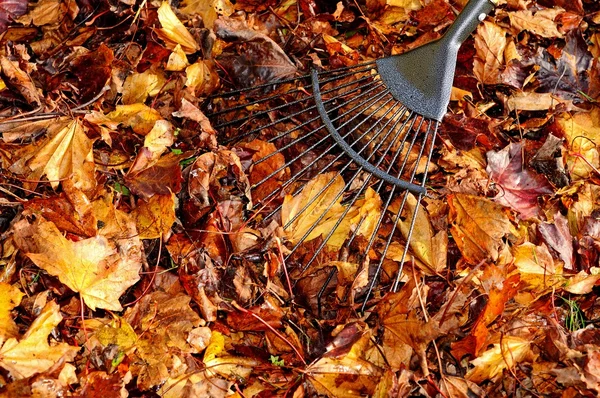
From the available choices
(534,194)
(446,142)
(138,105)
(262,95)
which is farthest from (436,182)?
(138,105)

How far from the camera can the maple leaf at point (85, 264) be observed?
5.19 feet

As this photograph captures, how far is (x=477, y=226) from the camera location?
1850mm

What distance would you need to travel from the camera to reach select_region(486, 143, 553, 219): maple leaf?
6.38ft

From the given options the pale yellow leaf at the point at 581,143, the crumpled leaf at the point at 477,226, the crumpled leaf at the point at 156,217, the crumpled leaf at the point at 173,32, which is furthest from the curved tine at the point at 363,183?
the crumpled leaf at the point at 173,32

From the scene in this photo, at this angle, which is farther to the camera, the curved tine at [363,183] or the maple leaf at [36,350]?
the curved tine at [363,183]

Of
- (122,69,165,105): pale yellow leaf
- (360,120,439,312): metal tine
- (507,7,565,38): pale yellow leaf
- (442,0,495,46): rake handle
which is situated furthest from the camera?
(507,7,565,38): pale yellow leaf

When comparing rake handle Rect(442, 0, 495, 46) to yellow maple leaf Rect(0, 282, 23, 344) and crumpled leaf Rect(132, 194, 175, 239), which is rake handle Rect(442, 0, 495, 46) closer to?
crumpled leaf Rect(132, 194, 175, 239)

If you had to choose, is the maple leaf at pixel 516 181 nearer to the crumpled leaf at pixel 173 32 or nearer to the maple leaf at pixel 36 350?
the crumpled leaf at pixel 173 32

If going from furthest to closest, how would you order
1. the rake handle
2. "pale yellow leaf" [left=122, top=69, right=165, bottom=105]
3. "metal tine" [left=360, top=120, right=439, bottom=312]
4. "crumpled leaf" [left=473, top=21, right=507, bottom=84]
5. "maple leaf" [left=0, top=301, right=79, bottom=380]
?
"crumpled leaf" [left=473, top=21, right=507, bottom=84]
"pale yellow leaf" [left=122, top=69, right=165, bottom=105]
the rake handle
"metal tine" [left=360, top=120, right=439, bottom=312]
"maple leaf" [left=0, top=301, right=79, bottom=380]

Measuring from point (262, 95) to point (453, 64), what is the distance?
59cm

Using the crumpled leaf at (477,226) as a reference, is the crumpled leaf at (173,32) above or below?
above

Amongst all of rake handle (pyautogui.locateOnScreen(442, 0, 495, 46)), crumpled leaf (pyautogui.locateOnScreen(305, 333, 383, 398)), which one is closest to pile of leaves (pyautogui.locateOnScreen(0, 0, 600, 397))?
crumpled leaf (pyautogui.locateOnScreen(305, 333, 383, 398))

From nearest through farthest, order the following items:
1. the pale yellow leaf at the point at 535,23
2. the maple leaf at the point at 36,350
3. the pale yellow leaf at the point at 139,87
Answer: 1. the maple leaf at the point at 36,350
2. the pale yellow leaf at the point at 139,87
3. the pale yellow leaf at the point at 535,23

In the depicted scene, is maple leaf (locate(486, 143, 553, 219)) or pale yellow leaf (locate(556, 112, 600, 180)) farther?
pale yellow leaf (locate(556, 112, 600, 180))
